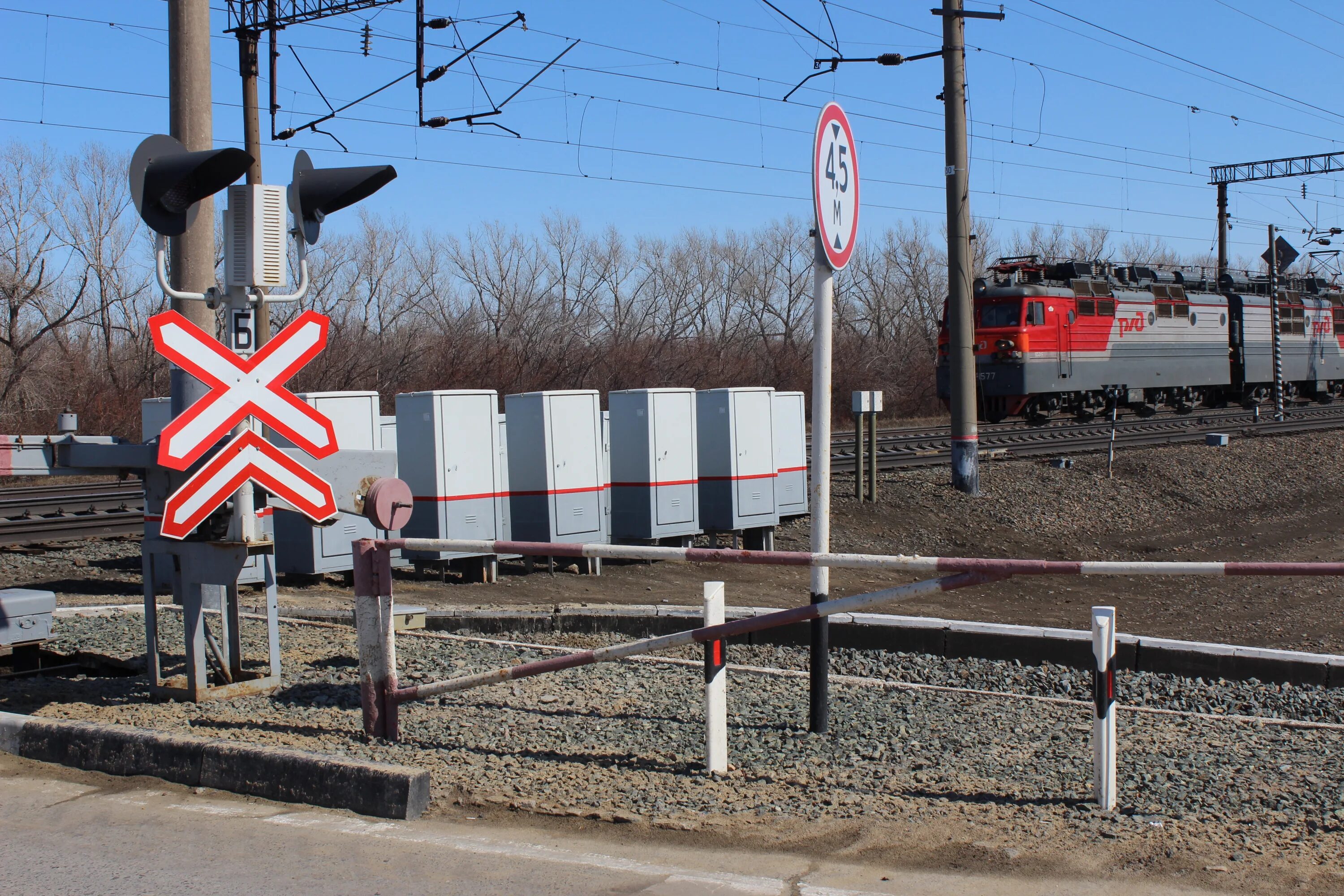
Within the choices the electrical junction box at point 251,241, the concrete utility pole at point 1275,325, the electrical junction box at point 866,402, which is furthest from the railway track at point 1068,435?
the electrical junction box at point 251,241

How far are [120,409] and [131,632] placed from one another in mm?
24283

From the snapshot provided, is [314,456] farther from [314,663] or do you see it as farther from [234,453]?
[314,663]

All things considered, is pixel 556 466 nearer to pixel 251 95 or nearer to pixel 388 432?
pixel 388 432

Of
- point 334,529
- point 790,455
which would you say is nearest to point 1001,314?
point 790,455

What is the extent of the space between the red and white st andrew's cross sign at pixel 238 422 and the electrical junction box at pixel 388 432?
656 cm

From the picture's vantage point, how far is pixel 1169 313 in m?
32.9

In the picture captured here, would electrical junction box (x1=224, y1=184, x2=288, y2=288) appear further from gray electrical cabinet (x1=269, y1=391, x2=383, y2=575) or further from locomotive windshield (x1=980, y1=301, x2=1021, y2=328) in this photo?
locomotive windshield (x1=980, y1=301, x2=1021, y2=328)

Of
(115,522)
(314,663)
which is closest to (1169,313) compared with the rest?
(115,522)

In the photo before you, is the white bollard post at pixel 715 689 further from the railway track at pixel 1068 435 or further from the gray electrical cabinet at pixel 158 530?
the railway track at pixel 1068 435

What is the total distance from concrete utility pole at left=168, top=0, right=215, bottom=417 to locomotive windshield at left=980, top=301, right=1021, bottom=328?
23.2m

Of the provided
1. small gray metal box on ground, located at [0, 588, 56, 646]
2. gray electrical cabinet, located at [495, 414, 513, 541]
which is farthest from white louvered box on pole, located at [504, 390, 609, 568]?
small gray metal box on ground, located at [0, 588, 56, 646]

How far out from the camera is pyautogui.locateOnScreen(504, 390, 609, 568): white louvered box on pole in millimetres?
13555

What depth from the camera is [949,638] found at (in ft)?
26.2

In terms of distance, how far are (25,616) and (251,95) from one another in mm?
11296
